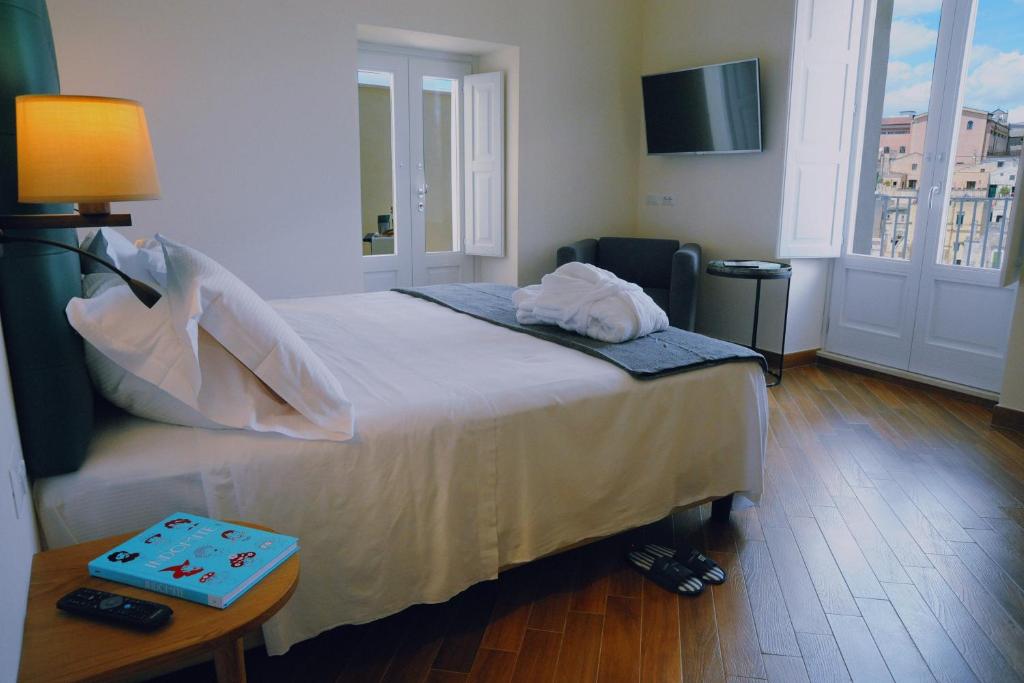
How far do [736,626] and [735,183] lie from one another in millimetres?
3648

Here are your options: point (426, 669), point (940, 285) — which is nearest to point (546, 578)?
point (426, 669)

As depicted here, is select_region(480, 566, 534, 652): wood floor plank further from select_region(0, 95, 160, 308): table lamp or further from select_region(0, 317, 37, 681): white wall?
select_region(0, 95, 160, 308): table lamp

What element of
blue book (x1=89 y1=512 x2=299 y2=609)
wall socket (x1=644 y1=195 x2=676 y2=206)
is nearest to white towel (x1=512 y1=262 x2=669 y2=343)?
blue book (x1=89 y1=512 x2=299 y2=609)

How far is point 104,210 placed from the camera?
1.36 m

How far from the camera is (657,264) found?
511cm

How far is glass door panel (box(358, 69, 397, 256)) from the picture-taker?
5113 mm

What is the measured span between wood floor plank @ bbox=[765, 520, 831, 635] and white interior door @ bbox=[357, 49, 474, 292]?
3.57 m

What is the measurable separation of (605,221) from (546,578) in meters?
3.96

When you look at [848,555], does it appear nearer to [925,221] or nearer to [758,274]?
[758,274]

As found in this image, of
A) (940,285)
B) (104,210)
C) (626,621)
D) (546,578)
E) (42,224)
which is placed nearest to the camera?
(42,224)

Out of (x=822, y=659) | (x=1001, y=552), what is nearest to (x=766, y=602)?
(x=822, y=659)

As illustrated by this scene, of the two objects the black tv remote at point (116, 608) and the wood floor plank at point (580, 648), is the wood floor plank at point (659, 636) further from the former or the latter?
the black tv remote at point (116, 608)

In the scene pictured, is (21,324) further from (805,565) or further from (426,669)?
(805,565)

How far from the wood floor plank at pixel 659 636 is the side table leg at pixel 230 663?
1021 millimetres
